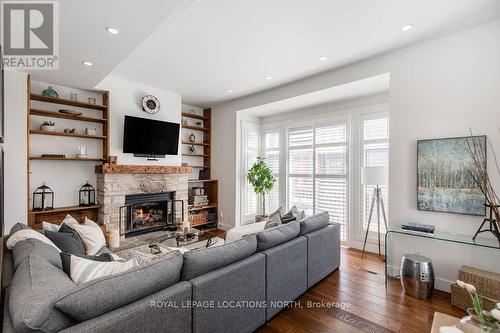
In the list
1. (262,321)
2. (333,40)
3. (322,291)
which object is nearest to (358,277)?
(322,291)

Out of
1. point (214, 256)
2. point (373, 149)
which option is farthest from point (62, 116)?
point (373, 149)

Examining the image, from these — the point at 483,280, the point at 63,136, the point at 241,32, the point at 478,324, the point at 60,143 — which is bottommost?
the point at 483,280

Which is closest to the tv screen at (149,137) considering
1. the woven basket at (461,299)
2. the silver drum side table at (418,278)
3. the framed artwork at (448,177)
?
the framed artwork at (448,177)

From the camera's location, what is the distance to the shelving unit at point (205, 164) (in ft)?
18.7

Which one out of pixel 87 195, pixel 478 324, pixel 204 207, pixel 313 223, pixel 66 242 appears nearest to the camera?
pixel 478 324

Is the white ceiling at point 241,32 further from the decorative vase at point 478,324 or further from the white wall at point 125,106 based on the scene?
the decorative vase at point 478,324

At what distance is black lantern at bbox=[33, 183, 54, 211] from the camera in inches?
145

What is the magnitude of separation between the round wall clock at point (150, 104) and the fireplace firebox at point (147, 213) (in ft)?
5.35

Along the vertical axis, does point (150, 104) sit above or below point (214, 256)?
above

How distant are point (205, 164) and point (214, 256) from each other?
4.45 meters

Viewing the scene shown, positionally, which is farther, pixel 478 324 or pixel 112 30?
pixel 112 30

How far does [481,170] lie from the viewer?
8.64ft

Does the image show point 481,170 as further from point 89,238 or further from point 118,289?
point 89,238

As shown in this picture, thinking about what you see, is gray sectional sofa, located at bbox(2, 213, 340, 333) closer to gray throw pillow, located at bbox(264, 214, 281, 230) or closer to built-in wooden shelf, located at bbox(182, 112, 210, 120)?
gray throw pillow, located at bbox(264, 214, 281, 230)
